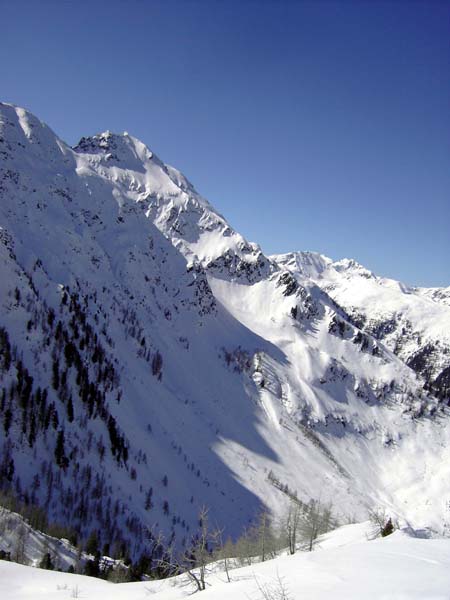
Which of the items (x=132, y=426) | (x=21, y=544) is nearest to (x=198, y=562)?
(x=21, y=544)

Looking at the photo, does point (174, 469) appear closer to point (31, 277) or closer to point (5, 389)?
point (5, 389)

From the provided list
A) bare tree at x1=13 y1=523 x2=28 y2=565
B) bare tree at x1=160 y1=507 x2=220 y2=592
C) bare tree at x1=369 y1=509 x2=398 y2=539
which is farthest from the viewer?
bare tree at x1=13 y1=523 x2=28 y2=565

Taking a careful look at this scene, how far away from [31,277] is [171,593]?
448ft

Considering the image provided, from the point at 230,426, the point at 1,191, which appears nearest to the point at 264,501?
the point at 230,426

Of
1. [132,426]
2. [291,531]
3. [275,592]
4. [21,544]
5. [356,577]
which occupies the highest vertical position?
[356,577]

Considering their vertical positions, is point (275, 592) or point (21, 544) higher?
point (275, 592)

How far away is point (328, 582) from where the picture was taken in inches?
579

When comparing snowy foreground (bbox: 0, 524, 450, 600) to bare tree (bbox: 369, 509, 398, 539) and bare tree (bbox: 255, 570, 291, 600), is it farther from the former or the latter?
bare tree (bbox: 369, 509, 398, 539)

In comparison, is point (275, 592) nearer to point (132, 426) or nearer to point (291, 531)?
point (291, 531)

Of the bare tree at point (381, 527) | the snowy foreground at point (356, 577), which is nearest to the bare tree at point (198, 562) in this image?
the snowy foreground at point (356, 577)

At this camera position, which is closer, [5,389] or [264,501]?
[5,389]

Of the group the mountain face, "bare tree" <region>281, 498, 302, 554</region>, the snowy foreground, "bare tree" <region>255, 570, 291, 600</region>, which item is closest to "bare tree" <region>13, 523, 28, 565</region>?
the snowy foreground

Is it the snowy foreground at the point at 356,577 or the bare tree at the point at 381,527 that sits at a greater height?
the snowy foreground at the point at 356,577

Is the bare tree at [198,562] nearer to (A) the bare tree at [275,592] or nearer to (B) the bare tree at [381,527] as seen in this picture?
(A) the bare tree at [275,592]
